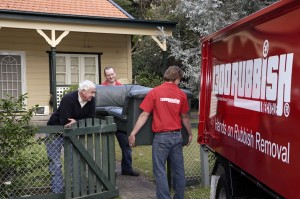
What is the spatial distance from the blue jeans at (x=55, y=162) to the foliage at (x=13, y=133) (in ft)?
1.19

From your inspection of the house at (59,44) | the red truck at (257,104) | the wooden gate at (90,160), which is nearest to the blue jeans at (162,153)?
the red truck at (257,104)

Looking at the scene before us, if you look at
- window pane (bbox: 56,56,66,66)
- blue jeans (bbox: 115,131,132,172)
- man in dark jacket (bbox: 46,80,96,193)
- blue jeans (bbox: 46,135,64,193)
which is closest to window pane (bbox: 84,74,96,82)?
window pane (bbox: 56,56,66,66)

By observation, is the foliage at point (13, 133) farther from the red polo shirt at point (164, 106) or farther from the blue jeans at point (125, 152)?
the blue jeans at point (125, 152)

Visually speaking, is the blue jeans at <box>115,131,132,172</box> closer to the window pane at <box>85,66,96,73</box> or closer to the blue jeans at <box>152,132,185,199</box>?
the blue jeans at <box>152,132,185,199</box>

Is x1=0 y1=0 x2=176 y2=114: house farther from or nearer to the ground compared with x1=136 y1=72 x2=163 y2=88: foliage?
farther from the ground

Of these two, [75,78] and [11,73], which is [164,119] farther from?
[75,78]

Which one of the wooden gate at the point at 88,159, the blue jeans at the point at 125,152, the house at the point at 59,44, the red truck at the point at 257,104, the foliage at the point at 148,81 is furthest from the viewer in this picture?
the foliage at the point at 148,81

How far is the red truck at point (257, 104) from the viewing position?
265 cm

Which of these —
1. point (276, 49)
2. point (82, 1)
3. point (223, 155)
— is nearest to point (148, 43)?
point (82, 1)

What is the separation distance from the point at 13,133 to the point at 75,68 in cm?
1046

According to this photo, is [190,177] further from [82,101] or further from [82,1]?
[82,1]

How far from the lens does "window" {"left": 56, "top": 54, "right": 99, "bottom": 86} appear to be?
15297 millimetres

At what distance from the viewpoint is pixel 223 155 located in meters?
4.34

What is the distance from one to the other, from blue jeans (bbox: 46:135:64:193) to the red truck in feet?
6.64
